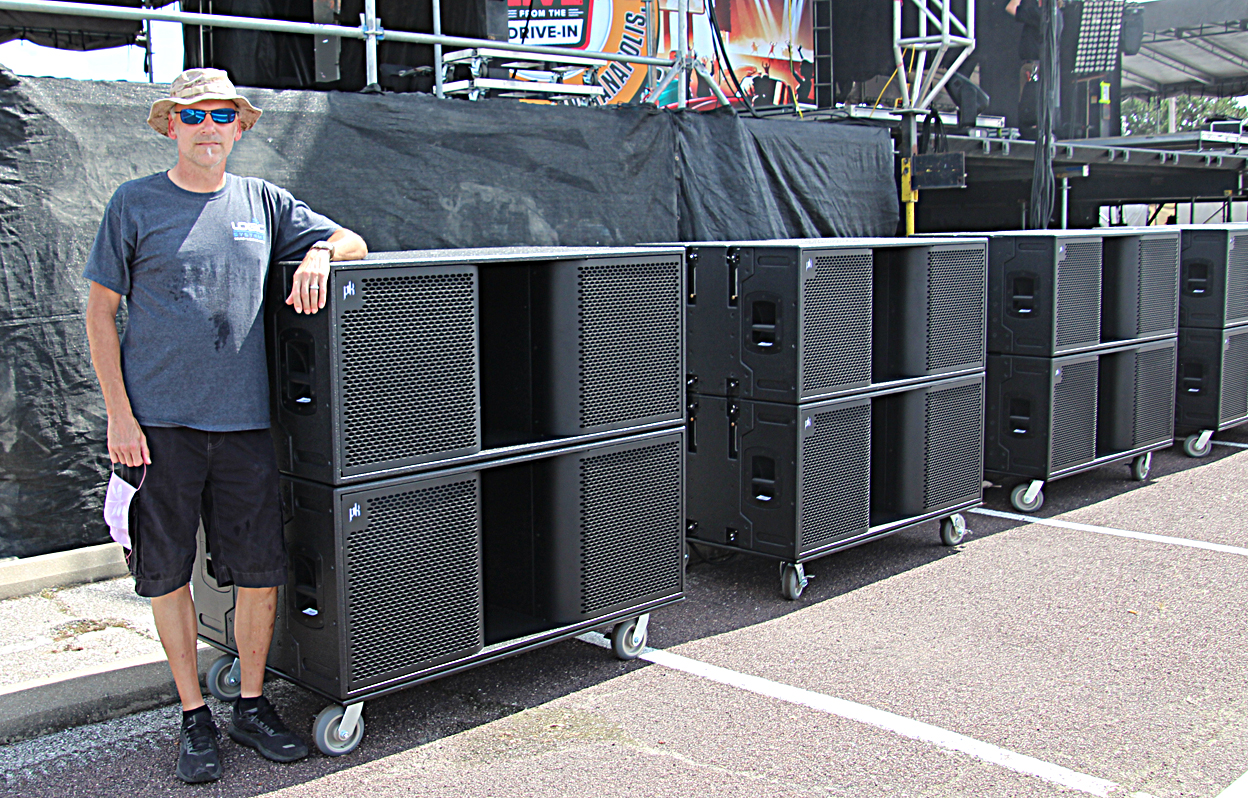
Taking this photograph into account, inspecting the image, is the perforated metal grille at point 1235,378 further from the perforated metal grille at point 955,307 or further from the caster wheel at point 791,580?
the caster wheel at point 791,580

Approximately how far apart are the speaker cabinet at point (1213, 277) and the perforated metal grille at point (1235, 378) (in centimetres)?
18

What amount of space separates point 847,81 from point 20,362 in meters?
8.04

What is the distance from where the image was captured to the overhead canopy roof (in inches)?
876

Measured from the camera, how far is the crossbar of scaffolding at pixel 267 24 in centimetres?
527

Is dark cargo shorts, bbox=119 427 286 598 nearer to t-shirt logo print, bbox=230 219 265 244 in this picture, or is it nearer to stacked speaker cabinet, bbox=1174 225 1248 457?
t-shirt logo print, bbox=230 219 265 244

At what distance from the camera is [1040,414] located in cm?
723

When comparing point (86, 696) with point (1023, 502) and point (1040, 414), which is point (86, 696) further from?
point (1040, 414)

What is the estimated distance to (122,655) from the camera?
438cm

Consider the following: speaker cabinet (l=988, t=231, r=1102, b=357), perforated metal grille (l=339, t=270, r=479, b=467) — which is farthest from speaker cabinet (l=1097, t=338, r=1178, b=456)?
perforated metal grille (l=339, t=270, r=479, b=467)

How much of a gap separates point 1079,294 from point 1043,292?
37cm

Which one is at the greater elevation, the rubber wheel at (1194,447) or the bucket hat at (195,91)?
the bucket hat at (195,91)

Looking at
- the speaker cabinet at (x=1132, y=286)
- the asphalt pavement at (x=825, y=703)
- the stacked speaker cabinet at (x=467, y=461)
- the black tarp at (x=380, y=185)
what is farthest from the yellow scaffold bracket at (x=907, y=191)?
the stacked speaker cabinet at (x=467, y=461)

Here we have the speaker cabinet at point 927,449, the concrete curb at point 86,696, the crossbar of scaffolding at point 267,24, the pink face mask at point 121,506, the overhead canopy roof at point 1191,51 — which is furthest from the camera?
the overhead canopy roof at point 1191,51

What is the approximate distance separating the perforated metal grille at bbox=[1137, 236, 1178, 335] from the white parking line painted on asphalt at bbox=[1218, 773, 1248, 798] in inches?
200
